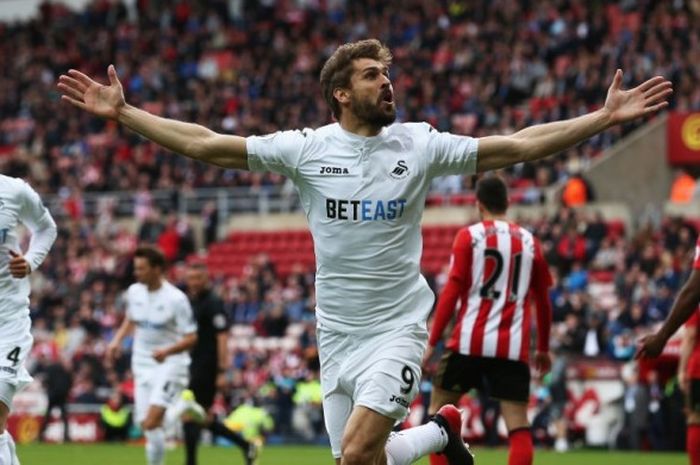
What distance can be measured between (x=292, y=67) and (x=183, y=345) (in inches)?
979

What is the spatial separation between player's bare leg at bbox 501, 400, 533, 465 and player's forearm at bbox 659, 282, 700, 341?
5.63ft

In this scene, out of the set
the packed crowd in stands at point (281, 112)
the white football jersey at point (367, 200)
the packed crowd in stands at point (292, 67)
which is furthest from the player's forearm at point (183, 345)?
the packed crowd in stands at point (292, 67)

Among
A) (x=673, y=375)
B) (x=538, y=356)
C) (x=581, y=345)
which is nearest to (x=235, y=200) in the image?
(x=581, y=345)

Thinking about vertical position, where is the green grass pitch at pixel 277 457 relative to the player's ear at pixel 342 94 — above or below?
below

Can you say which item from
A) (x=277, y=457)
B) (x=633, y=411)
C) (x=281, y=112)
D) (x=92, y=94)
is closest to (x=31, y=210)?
(x=92, y=94)

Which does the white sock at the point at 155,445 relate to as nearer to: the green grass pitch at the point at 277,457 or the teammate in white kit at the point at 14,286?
the green grass pitch at the point at 277,457

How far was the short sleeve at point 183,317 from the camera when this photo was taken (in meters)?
14.9

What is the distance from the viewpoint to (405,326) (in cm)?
807

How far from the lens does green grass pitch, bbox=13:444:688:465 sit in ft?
57.7

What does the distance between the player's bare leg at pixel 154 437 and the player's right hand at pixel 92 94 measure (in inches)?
272

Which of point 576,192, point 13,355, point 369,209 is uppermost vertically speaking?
point 576,192

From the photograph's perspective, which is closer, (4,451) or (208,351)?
(4,451)

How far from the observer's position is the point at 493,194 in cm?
1074

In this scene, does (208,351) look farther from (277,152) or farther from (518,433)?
(277,152)
